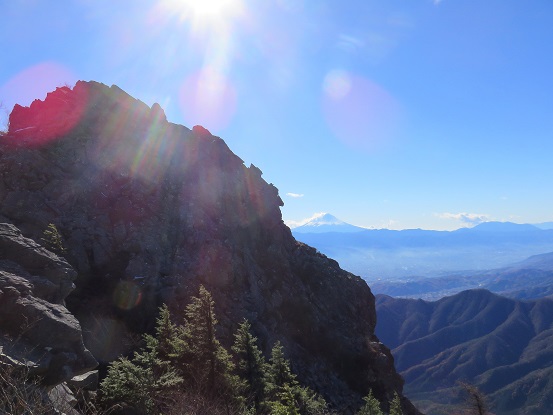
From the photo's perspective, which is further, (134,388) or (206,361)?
(206,361)

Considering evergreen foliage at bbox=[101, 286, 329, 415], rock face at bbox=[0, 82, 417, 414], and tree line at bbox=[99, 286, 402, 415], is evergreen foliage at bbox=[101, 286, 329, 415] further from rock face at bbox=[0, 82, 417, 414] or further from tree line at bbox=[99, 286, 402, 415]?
rock face at bbox=[0, 82, 417, 414]

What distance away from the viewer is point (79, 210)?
41156 mm

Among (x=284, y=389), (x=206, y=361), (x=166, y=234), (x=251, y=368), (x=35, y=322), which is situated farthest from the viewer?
(x=166, y=234)

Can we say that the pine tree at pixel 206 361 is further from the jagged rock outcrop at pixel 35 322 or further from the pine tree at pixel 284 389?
the jagged rock outcrop at pixel 35 322

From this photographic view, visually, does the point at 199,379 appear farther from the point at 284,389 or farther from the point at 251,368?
the point at 284,389

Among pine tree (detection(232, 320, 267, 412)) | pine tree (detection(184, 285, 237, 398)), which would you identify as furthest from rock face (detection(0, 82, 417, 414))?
pine tree (detection(232, 320, 267, 412))

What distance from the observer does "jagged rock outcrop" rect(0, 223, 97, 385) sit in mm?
15516

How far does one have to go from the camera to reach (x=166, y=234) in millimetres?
45750

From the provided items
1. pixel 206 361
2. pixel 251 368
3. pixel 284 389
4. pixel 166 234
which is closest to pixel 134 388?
pixel 206 361

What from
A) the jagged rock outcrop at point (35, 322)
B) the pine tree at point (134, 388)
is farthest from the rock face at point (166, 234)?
the jagged rock outcrop at point (35, 322)

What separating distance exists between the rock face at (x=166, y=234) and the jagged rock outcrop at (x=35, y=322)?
11249 millimetres

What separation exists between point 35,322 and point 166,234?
29.5 meters

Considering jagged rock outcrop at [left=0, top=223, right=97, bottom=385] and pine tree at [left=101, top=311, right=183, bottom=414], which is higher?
jagged rock outcrop at [left=0, top=223, right=97, bottom=385]

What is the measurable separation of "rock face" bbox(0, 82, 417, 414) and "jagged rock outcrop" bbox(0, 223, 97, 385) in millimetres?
11249
